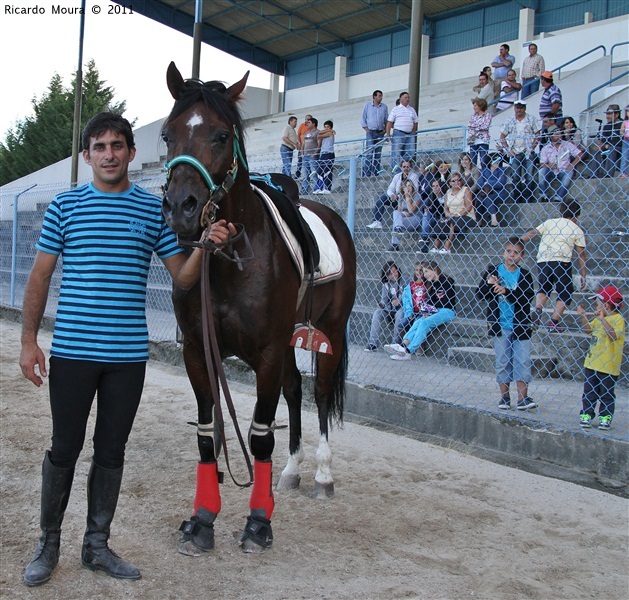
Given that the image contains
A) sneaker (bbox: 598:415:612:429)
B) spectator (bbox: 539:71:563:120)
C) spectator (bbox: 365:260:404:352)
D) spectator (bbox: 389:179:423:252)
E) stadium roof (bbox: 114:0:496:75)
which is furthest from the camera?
stadium roof (bbox: 114:0:496:75)

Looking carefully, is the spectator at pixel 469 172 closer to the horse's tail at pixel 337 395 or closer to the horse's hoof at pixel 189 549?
the horse's tail at pixel 337 395

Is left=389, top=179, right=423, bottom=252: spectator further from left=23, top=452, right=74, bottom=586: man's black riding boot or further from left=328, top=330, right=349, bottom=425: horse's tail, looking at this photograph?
left=23, top=452, right=74, bottom=586: man's black riding boot

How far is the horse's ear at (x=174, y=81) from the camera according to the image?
2934 millimetres

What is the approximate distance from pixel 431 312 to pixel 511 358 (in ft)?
5.57

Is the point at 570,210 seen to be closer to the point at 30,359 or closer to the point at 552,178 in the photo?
the point at 552,178

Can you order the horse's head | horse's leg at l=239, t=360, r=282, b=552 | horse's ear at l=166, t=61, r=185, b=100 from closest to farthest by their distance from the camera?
1. the horse's head
2. horse's ear at l=166, t=61, r=185, b=100
3. horse's leg at l=239, t=360, r=282, b=552

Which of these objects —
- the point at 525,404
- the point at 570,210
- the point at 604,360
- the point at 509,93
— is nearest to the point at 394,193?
the point at 570,210

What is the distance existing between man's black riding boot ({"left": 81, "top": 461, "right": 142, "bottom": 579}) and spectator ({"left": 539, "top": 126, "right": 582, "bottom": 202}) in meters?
5.92

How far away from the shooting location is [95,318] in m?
2.71

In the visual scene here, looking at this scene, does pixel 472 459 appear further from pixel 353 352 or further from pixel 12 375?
pixel 12 375

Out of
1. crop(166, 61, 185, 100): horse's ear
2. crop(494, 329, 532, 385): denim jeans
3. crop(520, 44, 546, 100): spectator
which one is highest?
crop(520, 44, 546, 100): spectator

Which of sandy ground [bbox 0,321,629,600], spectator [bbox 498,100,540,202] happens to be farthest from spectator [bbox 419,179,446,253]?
sandy ground [bbox 0,321,629,600]

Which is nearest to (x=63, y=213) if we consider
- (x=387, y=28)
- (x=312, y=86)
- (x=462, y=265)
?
(x=462, y=265)

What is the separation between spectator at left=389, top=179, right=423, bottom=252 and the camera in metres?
7.41
